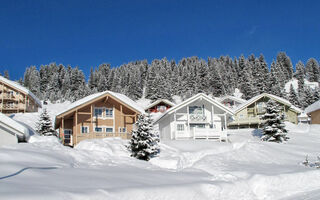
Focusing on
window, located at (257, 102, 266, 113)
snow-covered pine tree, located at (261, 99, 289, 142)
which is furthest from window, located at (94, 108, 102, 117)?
window, located at (257, 102, 266, 113)

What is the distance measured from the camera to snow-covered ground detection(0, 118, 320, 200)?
785cm

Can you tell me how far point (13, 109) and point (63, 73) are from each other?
62.6 m

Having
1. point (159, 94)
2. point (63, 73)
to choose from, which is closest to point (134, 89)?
point (159, 94)

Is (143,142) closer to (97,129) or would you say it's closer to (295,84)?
(97,129)

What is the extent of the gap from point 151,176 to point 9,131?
11228 millimetres

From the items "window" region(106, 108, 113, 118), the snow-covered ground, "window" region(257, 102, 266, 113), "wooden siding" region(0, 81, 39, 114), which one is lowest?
the snow-covered ground

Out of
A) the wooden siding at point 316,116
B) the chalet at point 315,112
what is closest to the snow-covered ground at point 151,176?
the chalet at point 315,112

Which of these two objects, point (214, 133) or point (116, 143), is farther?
point (214, 133)

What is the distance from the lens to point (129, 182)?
954 cm

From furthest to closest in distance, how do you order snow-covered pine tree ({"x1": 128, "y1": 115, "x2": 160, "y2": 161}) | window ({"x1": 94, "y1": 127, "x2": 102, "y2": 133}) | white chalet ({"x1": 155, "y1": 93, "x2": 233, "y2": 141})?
white chalet ({"x1": 155, "y1": 93, "x2": 233, "y2": 141}), window ({"x1": 94, "y1": 127, "x2": 102, "y2": 133}), snow-covered pine tree ({"x1": 128, "y1": 115, "x2": 160, "y2": 161})

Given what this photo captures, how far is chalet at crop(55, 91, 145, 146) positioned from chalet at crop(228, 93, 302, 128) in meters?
22.7

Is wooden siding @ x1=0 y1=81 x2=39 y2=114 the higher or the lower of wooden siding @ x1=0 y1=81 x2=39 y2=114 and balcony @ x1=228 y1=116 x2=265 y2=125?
the higher

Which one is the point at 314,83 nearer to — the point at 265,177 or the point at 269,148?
the point at 269,148

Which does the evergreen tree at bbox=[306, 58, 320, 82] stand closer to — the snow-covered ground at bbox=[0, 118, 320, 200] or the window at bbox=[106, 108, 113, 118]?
the snow-covered ground at bbox=[0, 118, 320, 200]
